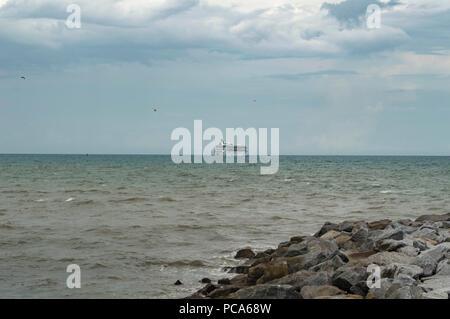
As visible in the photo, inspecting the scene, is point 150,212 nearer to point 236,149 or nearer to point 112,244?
point 112,244

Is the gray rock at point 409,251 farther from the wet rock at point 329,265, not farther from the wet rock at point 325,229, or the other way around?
the wet rock at point 325,229

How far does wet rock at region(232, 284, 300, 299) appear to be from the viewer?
26.0 feet

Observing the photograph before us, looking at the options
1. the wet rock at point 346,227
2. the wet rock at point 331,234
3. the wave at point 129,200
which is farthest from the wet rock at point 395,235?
the wave at point 129,200

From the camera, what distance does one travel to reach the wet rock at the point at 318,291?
789 centimetres

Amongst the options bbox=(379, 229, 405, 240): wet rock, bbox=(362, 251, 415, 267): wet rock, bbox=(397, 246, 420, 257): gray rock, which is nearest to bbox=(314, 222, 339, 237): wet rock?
bbox=(379, 229, 405, 240): wet rock

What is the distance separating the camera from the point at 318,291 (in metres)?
7.96

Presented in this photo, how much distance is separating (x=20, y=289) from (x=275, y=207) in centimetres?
1548

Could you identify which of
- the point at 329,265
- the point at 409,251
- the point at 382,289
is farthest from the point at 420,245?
the point at 382,289

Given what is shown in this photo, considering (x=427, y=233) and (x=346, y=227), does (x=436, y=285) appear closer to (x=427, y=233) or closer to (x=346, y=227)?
(x=427, y=233)

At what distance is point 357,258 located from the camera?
10.8 meters

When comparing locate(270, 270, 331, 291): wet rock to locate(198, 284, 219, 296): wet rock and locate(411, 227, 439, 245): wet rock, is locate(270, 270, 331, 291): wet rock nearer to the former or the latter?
locate(198, 284, 219, 296): wet rock

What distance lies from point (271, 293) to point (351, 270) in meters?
1.47

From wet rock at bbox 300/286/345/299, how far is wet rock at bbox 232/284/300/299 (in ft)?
0.49
